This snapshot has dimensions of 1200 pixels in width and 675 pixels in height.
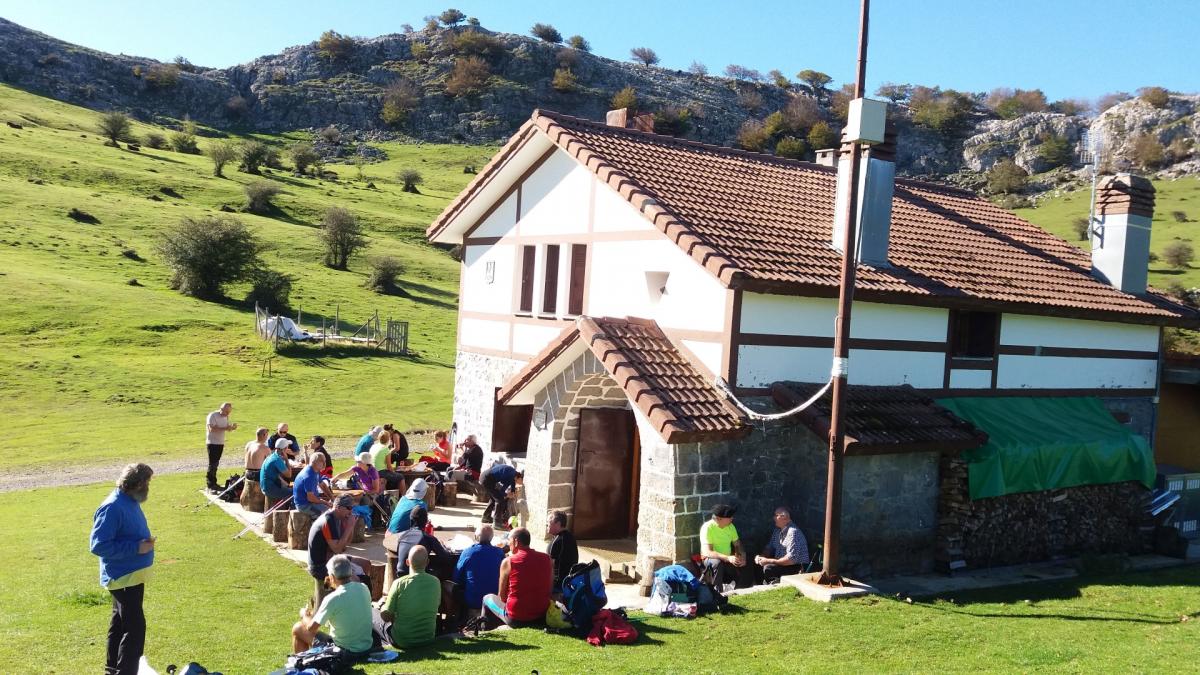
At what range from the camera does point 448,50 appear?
414 feet

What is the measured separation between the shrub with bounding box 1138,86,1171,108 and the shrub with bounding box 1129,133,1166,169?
13393mm

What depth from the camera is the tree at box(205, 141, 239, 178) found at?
62.1m

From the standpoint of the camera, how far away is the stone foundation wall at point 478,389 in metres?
16.1

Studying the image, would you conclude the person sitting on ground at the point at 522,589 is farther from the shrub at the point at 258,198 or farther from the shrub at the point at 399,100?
the shrub at the point at 399,100

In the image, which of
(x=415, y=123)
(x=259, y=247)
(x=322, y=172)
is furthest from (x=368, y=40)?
(x=259, y=247)

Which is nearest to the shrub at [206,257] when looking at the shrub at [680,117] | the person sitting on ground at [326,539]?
the person sitting on ground at [326,539]

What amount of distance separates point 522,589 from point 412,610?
3.46ft

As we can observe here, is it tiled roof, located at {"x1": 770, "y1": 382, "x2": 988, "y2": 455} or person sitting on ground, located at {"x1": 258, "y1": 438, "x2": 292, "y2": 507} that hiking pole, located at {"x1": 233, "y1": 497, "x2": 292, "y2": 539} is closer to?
person sitting on ground, located at {"x1": 258, "y1": 438, "x2": 292, "y2": 507}

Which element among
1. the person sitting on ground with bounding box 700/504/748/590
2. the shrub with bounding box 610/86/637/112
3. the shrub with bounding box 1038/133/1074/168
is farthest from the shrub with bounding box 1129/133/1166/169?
the person sitting on ground with bounding box 700/504/748/590

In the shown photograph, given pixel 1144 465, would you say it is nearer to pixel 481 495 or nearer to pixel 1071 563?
pixel 1071 563

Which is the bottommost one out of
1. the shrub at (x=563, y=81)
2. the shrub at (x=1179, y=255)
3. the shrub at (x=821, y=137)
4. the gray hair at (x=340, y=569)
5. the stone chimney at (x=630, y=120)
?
the gray hair at (x=340, y=569)

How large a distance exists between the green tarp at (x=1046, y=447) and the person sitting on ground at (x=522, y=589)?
599cm

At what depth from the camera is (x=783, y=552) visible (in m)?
Result: 10.2

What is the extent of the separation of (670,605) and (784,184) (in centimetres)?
803
